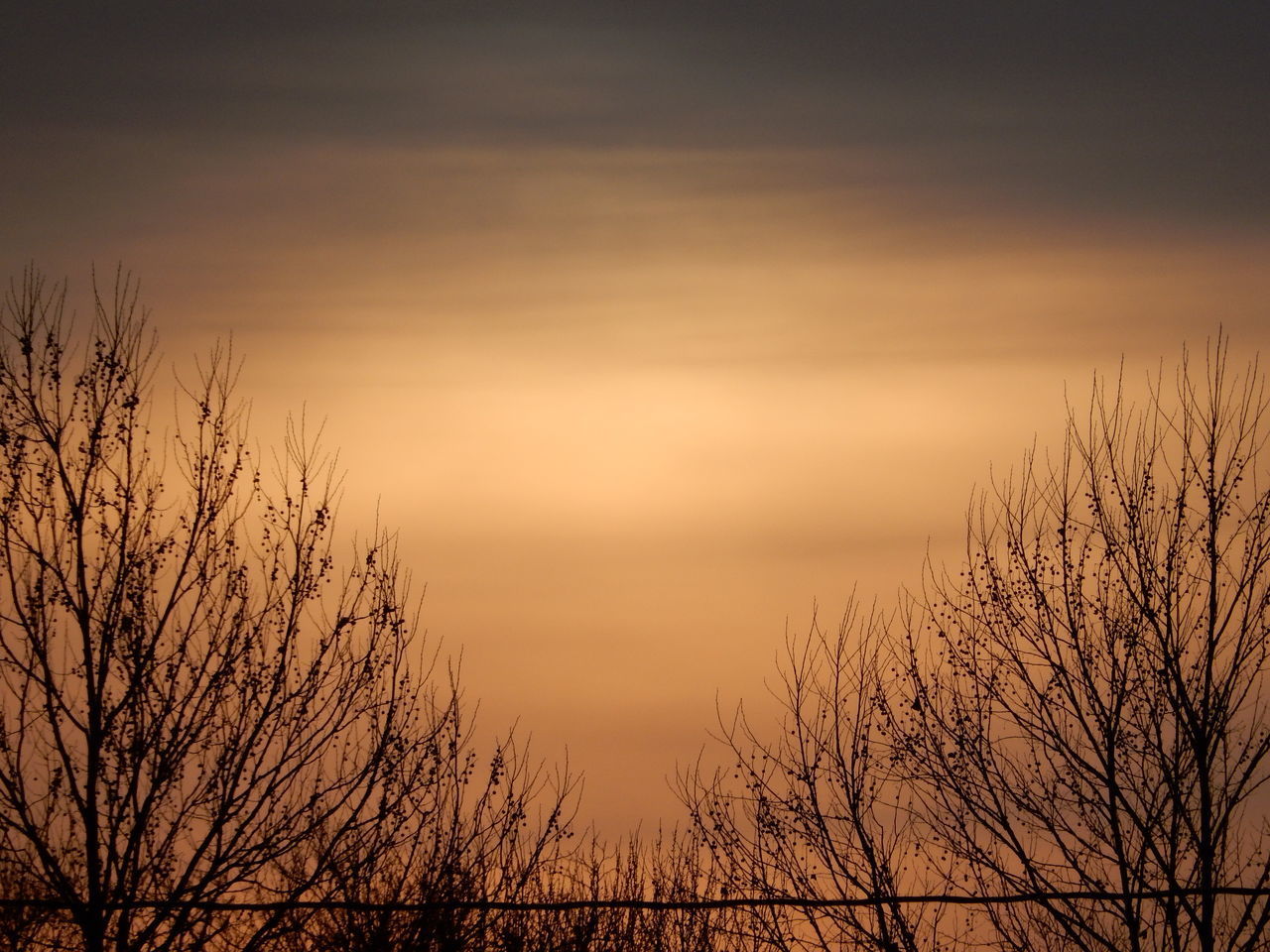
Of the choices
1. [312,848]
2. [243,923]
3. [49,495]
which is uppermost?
[49,495]

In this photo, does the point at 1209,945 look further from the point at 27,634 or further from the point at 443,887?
the point at 27,634

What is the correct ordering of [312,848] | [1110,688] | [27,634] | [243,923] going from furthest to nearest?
[312,848] → [1110,688] → [243,923] → [27,634]

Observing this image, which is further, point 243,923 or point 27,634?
point 243,923

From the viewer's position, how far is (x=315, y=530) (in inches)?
429

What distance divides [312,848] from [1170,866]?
705 cm

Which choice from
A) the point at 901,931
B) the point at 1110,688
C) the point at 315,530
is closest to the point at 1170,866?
the point at 1110,688

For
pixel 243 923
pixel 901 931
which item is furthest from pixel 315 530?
pixel 901 931

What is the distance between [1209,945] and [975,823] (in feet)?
6.88

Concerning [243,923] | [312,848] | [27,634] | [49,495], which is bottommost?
[243,923]

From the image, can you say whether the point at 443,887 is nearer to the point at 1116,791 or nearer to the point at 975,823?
the point at 975,823

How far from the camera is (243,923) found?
10758 millimetres

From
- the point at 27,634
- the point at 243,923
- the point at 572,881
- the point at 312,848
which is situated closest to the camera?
the point at 27,634

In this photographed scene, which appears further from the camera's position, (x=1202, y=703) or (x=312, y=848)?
(x=312, y=848)

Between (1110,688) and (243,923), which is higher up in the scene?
(1110,688)
